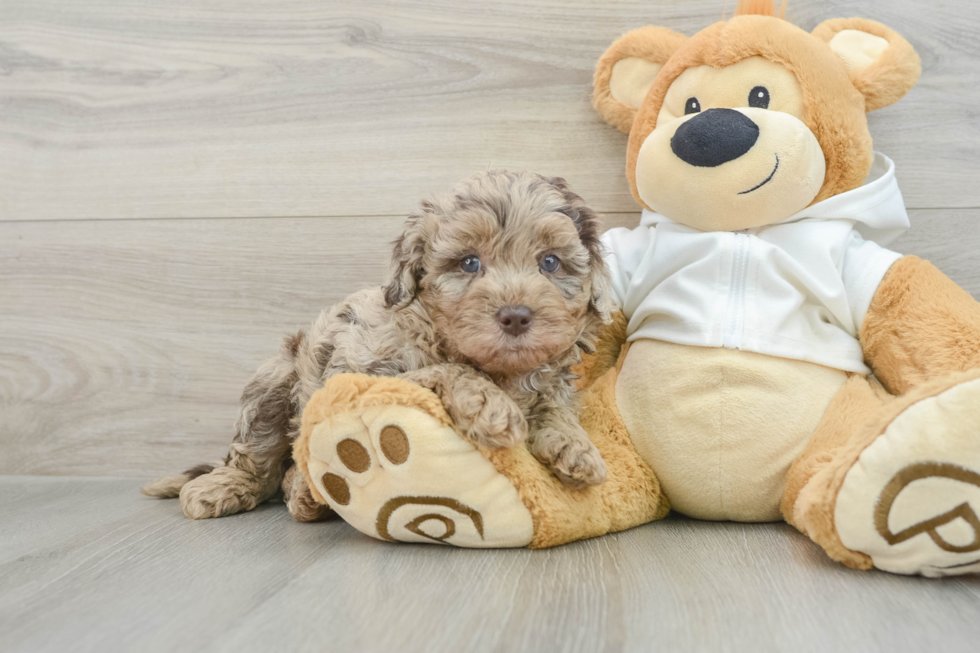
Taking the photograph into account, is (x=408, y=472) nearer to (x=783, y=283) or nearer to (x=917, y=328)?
(x=783, y=283)

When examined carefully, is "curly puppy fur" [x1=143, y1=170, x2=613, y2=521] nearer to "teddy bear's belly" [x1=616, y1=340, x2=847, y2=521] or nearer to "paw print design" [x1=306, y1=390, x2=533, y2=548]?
"paw print design" [x1=306, y1=390, x2=533, y2=548]

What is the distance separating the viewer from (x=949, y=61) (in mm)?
1815

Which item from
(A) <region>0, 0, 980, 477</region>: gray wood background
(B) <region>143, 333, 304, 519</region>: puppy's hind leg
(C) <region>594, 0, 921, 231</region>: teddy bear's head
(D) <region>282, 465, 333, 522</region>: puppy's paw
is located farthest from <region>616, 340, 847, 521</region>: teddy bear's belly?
(B) <region>143, 333, 304, 519</region>: puppy's hind leg

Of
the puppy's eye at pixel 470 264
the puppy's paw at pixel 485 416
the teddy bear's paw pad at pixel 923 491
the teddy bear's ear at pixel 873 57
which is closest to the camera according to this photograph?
the teddy bear's paw pad at pixel 923 491

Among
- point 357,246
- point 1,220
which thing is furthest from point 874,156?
point 1,220

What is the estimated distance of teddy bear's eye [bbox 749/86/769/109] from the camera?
151 centimetres

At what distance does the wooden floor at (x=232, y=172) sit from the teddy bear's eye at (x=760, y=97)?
0.47 metres

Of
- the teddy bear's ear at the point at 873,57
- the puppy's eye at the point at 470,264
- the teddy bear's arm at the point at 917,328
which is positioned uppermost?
the teddy bear's ear at the point at 873,57

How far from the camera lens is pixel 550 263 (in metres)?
1.34

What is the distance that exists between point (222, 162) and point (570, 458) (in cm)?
140

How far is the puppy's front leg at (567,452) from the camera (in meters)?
1.30

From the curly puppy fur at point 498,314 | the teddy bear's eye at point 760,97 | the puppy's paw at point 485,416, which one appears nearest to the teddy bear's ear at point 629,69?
the teddy bear's eye at point 760,97

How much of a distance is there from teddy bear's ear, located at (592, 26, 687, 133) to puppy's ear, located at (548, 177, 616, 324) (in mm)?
487

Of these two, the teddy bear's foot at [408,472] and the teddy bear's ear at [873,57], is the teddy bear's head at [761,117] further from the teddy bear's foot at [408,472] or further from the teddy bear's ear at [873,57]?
the teddy bear's foot at [408,472]
